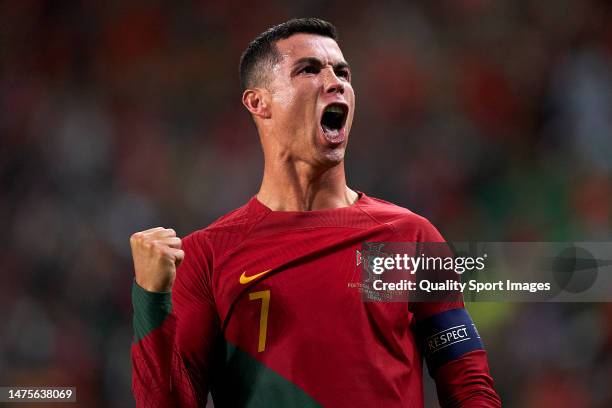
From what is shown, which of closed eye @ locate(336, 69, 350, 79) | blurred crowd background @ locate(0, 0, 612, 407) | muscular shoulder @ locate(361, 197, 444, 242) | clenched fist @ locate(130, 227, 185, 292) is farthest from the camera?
blurred crowd background @ locate(0, 0, 612, 407)

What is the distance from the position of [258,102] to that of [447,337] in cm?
94

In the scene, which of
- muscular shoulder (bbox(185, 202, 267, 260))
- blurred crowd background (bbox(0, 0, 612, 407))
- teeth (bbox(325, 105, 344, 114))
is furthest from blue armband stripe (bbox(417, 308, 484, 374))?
blurred crowd background (bbox(0, 0, 612, 407))

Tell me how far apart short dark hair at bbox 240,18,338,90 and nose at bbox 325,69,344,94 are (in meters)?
0.18

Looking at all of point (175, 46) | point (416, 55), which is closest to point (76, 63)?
point (175, 46)

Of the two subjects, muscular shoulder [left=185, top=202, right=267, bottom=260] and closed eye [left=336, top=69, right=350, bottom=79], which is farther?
closed eye [left=336, top=69, right=350, bottom=79]

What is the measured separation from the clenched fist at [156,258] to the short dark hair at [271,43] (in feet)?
2.45

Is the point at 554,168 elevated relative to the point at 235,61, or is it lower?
lower

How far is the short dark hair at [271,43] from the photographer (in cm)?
248

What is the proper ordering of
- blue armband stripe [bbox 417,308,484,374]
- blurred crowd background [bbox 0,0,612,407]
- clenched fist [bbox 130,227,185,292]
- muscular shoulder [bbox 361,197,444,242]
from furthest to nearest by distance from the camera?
blurred crowd background [bbox 0,0,612,407] < muscular shoulder [bbox 361,197,444,242] < blue armband stripe [bbox 417,308,484,374] < clenched fist [bbox 130,227,185,292]

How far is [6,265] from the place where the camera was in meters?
4.41

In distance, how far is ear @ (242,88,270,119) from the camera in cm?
249

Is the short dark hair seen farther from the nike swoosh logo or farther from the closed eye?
the nike swoosh logo

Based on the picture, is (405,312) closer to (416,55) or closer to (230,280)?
(230,280)

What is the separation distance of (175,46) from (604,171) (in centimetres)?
272
